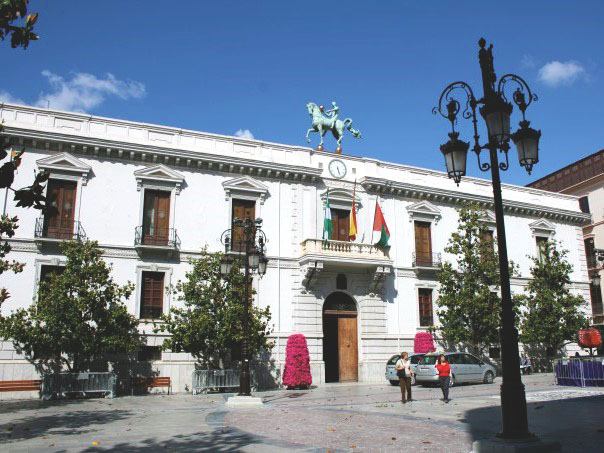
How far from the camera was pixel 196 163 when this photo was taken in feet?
83.3

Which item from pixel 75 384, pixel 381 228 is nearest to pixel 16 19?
pixel 75 384

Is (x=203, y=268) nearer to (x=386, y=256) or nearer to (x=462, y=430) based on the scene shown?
(x=386, y=256)

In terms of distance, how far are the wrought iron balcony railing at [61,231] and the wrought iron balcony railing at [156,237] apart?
7.12ft

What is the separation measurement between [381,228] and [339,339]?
586 cm

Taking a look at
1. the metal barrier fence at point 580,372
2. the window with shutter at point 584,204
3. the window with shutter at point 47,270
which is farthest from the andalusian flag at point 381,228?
the window with shutter at point 584,204

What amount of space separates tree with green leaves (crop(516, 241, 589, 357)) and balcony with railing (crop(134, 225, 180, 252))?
17.6 metres

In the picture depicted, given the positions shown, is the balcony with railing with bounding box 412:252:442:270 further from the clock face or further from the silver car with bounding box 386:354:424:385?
the clock face

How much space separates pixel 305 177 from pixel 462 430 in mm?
18092

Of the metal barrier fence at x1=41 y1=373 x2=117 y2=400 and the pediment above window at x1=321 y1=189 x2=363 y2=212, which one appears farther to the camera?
the pediment above window at x1=321 y1=189 x2=363 y2=212

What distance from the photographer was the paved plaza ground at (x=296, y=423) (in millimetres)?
9500

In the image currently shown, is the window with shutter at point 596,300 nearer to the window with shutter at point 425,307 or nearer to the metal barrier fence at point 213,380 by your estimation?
the window with shutter at point 425,307

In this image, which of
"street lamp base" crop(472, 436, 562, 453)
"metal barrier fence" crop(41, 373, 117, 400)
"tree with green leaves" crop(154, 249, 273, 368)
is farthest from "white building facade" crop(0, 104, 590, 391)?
"street lamp base" crop(472, 436, 562, 453)

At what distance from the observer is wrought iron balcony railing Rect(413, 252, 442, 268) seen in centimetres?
2934

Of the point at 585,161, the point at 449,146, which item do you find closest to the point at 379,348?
the point at 449,146
